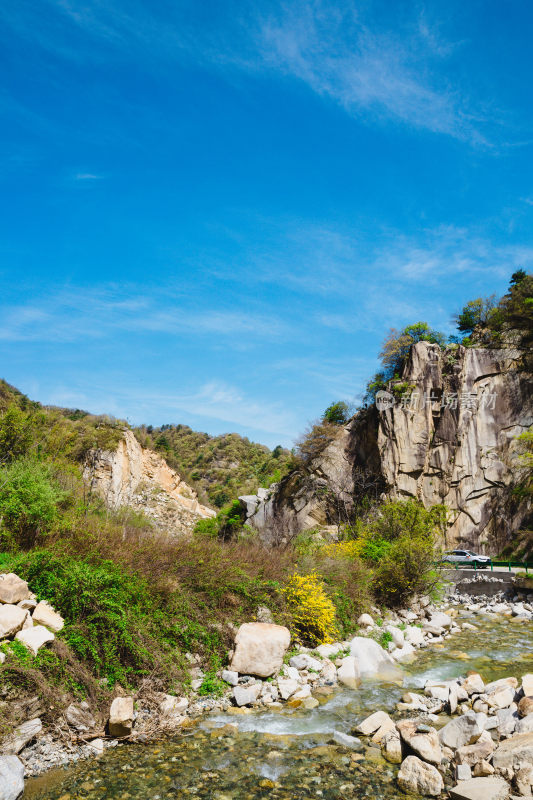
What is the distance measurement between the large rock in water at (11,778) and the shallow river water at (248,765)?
28cm

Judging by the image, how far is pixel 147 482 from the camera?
1890 inches

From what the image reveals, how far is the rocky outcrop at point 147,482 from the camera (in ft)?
136

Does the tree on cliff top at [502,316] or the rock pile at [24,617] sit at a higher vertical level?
the tree on cliff top at [502,316]

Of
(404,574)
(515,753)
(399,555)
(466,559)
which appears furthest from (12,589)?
(466,559)

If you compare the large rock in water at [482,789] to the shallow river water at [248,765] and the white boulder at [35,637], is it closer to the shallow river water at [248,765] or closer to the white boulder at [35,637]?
the shallow river water at [248,765]

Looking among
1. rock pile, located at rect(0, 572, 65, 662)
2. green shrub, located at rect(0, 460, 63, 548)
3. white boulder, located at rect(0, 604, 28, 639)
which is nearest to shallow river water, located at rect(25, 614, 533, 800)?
rock pile, located at rect(0, 572, 65, 662)

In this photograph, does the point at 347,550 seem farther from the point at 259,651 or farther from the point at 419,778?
the point at 419,778

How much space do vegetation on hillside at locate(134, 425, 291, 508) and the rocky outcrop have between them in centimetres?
242

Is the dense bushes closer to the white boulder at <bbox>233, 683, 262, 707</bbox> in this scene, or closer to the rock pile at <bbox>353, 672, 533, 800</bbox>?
the rock pile at <bbox>353, 672, 533, 800</bbox>

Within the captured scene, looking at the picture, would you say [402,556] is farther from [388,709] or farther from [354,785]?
[354,785]

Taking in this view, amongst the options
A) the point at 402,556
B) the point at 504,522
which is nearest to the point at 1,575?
the point at 402,556

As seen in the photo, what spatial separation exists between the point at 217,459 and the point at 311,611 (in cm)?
6487

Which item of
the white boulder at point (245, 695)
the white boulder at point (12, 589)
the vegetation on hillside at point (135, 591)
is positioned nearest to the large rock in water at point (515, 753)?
the white boulder at point (245, 695)

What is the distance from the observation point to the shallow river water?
5535 mm
